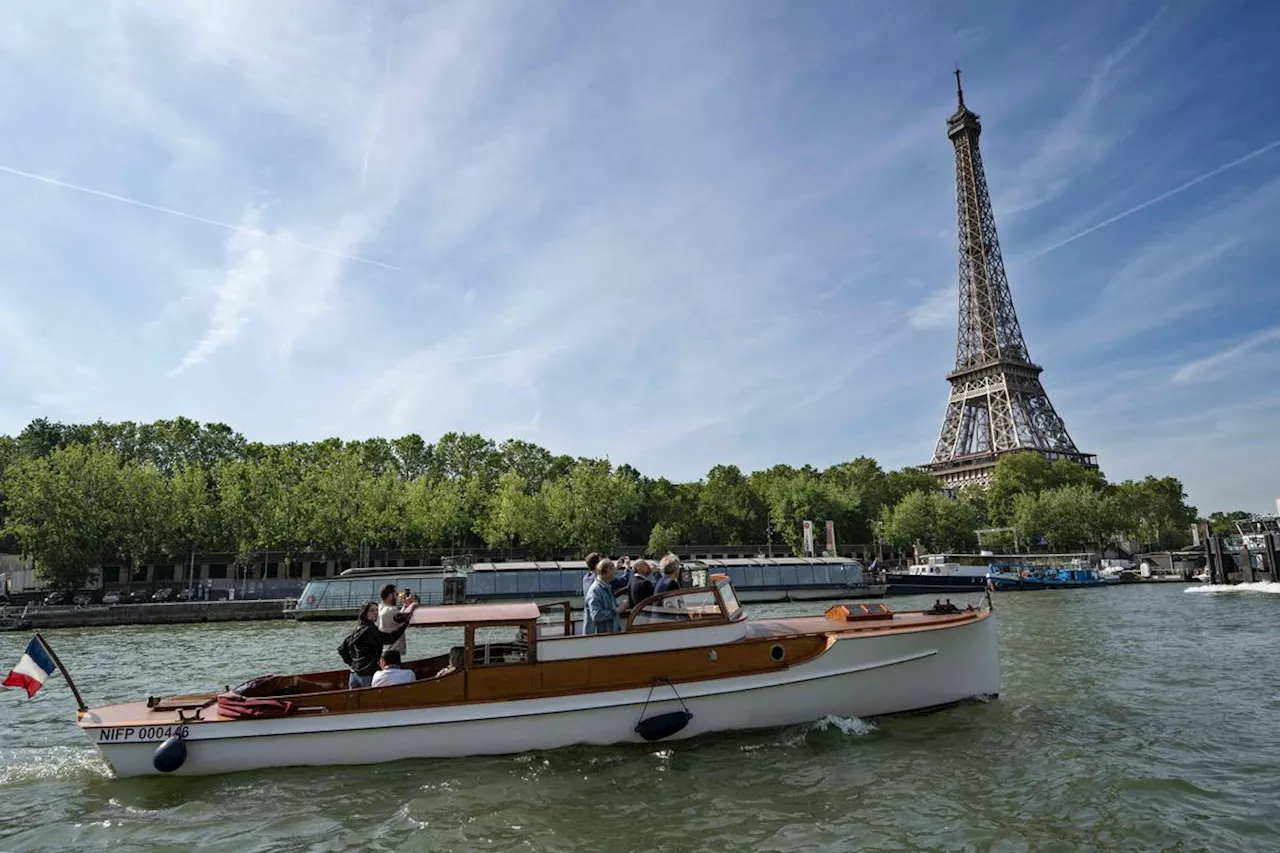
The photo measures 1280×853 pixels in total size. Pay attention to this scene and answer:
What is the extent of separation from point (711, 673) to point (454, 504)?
198 ft

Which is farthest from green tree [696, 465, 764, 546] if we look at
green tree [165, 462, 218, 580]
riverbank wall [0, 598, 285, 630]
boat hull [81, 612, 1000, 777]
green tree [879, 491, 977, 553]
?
boat hull [81, 612, 1000, 777]

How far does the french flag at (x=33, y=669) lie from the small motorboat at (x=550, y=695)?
0.79 meters

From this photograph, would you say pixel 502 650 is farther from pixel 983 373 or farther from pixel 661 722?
pixel 983 373

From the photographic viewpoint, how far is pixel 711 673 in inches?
469

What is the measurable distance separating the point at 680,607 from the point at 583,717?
2246 mm

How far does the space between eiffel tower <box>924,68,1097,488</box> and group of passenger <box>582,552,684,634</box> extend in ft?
340

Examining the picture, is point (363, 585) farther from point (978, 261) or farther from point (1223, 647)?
point (978, 261)

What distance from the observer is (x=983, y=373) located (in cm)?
11625

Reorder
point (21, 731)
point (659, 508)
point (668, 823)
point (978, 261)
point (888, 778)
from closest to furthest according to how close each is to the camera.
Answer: point (668, 823), point (888, 778), point (21, 731), point (659, 508), point (978, 261)

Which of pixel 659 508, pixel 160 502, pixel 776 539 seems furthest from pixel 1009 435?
pixel 160 502

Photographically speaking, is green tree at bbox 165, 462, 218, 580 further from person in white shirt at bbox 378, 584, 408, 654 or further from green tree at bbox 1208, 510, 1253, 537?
green tree at bbox 1208, 510, 1253, 537

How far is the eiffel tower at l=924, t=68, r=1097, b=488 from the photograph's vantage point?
365 feet

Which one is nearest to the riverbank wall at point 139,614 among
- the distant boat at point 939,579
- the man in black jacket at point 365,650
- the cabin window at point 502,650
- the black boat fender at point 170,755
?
the black boat fender at point 170,755

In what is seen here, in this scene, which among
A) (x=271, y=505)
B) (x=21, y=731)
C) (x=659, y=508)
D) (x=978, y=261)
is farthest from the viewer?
(x=978, y=261)
